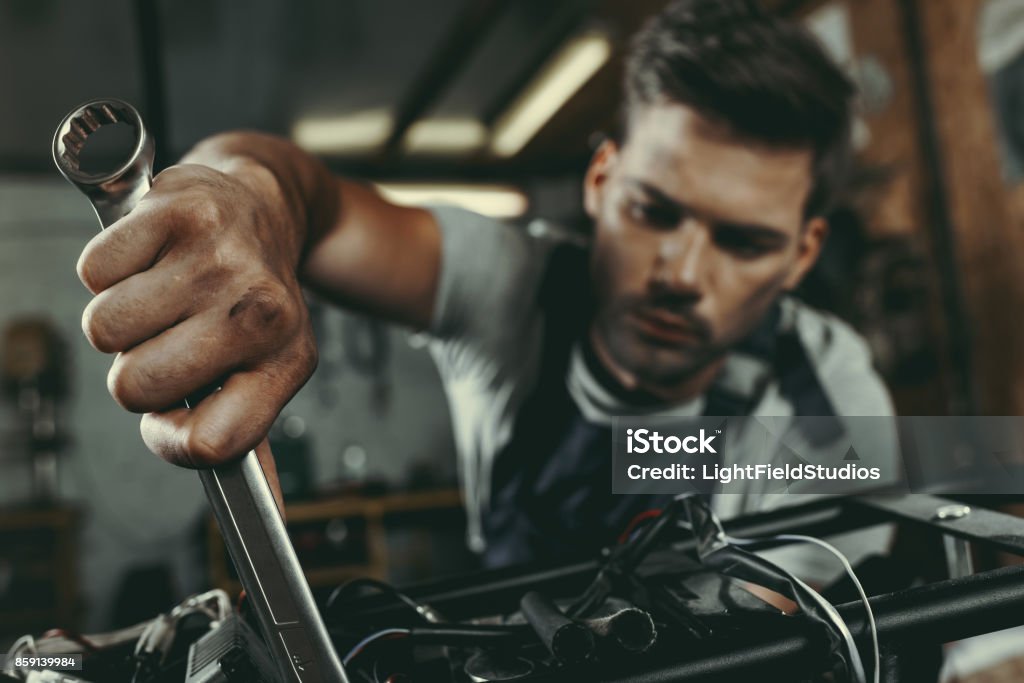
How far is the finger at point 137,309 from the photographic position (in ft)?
0.87

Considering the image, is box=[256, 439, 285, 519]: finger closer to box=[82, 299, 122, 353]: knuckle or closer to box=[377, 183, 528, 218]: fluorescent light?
box=[82, 299, 122, 353]: knuckle

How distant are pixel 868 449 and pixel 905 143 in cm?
134

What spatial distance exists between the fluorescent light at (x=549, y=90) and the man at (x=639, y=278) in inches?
56.6

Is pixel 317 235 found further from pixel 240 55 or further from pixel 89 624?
pixel 89 624

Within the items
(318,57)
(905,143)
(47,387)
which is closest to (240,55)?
(318,57)

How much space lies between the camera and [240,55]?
2359mm

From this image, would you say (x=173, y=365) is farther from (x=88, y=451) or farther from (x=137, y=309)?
(x=88, y=451)

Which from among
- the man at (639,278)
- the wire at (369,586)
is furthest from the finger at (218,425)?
the man at (639,278)

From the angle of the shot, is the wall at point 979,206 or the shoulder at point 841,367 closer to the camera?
the shoulder at point 841,367

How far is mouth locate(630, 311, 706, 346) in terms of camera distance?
82 centimetres

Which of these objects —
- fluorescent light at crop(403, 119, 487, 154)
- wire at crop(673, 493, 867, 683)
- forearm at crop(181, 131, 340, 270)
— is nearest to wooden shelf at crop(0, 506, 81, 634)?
fluorescent light at crop(403, 119, 487, 154)

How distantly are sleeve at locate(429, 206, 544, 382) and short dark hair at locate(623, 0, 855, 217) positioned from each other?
8.8 inches

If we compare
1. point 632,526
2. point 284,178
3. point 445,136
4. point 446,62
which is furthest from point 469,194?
point 632,526

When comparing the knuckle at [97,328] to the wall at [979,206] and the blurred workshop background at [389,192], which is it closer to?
the blurred workshop background at [389,192]
